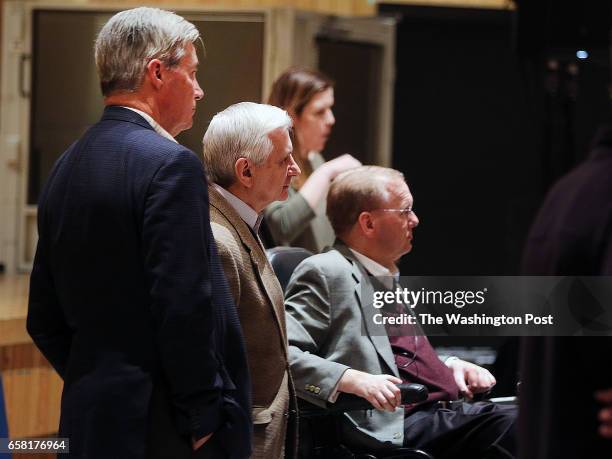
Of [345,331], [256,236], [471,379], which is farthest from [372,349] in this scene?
[256,236]

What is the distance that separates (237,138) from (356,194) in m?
0.51

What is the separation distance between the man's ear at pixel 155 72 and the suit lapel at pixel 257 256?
317 millimetres

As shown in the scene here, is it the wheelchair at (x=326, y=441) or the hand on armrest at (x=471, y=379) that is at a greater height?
the hand on armrest at (x=471, y=379)

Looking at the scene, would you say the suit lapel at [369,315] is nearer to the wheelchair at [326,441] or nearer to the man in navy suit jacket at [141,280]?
the wheelchair at [326,441]

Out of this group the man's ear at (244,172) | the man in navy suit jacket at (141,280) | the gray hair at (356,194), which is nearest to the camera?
the man in navy suit jacket at (141,280)

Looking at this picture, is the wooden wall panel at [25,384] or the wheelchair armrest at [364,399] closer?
the wheelchair armrest at [364,399]

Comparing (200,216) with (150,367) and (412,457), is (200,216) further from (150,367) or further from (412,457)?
(412,457)

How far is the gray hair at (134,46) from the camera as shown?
1887mm

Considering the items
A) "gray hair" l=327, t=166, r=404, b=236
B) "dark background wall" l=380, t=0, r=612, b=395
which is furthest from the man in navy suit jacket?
"dark background wall" l=380, t=0, r=612, b=395

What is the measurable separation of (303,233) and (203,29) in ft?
4.54

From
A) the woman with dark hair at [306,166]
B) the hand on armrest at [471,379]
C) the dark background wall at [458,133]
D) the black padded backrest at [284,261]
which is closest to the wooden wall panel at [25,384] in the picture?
the woman with dark hair at [306,166]

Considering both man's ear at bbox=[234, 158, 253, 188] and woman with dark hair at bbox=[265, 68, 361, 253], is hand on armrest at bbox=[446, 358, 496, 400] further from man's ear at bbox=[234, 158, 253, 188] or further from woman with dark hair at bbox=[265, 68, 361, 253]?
man's ear at bbox=[234, 158, 253, 188]

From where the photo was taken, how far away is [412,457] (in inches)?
96.6

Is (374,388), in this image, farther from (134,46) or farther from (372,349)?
(134,46)
